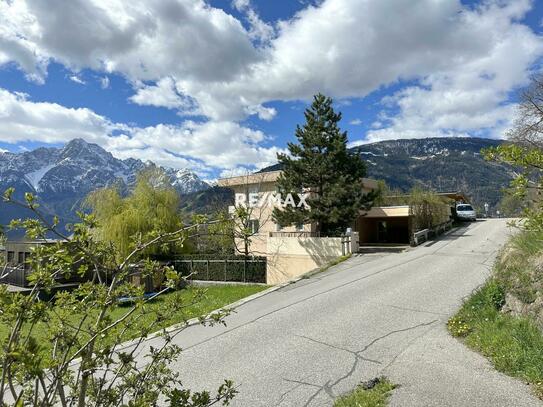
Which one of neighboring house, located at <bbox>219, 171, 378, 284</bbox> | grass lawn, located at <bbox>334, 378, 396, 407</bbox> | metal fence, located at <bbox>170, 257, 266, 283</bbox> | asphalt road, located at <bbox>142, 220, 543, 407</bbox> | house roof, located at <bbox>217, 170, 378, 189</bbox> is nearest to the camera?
grass lawn, located at <bbox>334, 378, 396, 407</bbox>

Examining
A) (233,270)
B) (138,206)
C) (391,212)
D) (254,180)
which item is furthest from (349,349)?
(254,180)

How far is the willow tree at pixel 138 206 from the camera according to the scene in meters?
26.3

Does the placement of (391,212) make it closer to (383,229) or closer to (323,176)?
(383,229)

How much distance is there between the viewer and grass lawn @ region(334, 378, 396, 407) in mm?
4906

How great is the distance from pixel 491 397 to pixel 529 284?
2887mm

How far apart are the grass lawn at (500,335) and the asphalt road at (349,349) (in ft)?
0.62

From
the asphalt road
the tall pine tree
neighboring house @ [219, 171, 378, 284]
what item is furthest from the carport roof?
the asphalt road

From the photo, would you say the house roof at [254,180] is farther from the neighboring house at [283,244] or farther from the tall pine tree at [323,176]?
the tall pine tree at [323,176]

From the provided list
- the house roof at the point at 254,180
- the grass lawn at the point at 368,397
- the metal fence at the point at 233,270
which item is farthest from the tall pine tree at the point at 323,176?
the grass lawn at the point at 368,397

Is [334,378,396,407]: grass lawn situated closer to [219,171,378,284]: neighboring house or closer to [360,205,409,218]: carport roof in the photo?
[219,171,378,284]: neighboring house

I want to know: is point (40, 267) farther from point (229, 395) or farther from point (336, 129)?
point (336, 129)

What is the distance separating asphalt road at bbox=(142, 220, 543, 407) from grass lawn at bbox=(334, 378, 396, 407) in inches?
5.0

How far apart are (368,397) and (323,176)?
19293 mm

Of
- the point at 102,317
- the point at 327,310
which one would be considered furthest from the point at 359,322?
the point at 102,317
